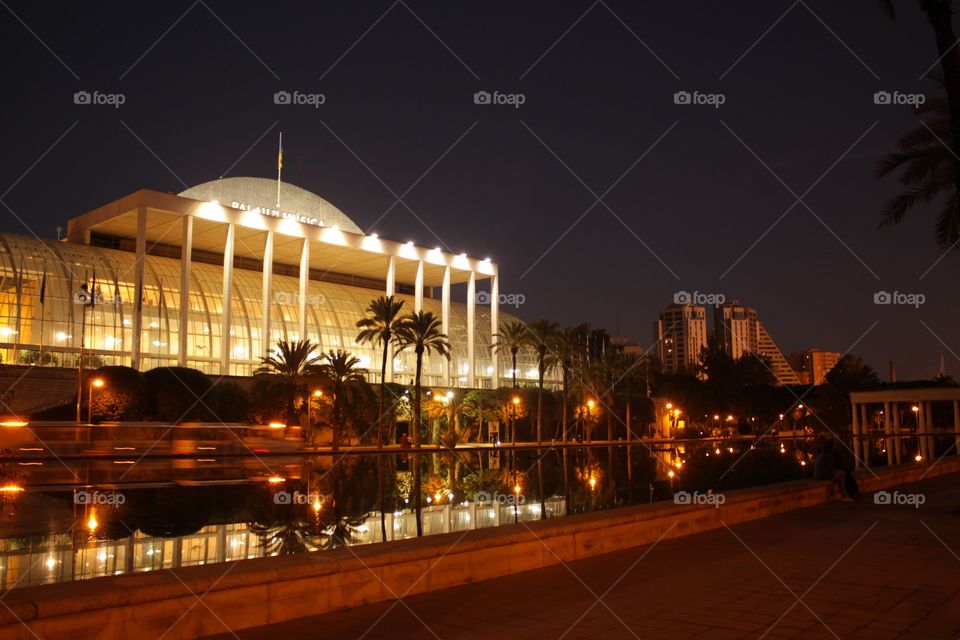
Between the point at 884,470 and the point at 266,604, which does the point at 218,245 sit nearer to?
the point at 884,470

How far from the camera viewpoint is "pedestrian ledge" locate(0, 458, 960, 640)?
18.4ft

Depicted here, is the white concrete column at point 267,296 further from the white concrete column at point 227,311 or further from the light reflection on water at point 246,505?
the light reflection on water at point 246,505

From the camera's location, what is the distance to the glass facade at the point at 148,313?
177 ft

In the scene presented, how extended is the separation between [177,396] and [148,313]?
15.0 meters

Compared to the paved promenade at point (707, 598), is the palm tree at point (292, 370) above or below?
above

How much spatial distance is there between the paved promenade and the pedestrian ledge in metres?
0.17

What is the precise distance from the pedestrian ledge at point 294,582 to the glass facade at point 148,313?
46884mm

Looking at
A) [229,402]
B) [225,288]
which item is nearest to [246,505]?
[229,402]

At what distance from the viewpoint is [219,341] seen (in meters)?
64.1

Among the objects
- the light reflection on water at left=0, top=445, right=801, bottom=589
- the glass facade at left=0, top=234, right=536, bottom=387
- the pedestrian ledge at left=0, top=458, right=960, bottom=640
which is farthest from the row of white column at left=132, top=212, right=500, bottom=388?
the pedestrian ledge at left=0, top=458, right=960, bottom=640

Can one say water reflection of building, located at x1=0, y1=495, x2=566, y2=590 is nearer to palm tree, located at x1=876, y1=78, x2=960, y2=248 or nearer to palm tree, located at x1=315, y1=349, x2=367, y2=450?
palm tree, located at x1=876, y1=78, x2=960, y2=248

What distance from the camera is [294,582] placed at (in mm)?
6785

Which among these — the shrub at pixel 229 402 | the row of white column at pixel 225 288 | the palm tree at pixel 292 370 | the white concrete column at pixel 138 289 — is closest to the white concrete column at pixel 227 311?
the row of white column at pixel 225 288

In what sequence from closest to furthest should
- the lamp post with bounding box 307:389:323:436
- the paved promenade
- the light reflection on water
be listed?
the paved promenade → the light reflection on water → the lamp post with bounding box 307:389:323:436
